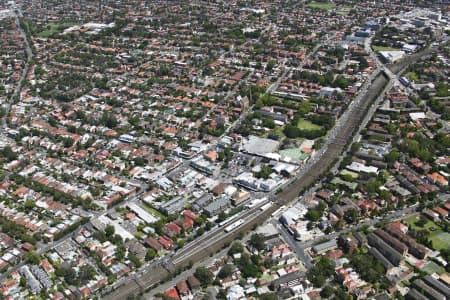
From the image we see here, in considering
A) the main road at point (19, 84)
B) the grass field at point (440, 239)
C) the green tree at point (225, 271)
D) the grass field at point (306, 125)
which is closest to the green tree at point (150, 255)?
the green tree at point (225, 271)

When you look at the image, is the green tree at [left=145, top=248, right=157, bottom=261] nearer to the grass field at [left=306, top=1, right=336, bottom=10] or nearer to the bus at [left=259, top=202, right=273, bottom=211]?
the bus at [left=259, top=202, right=273, bottom=211]

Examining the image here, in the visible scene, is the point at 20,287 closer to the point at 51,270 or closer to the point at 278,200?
the point at 51,270

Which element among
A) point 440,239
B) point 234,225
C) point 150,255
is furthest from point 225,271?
point 440,239

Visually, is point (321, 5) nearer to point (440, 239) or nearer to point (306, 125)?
point (306, 125)

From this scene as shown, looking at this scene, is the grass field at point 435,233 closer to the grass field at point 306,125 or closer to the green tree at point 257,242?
the green tree at point 257,242

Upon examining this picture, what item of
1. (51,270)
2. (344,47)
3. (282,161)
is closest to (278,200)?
(282,161)

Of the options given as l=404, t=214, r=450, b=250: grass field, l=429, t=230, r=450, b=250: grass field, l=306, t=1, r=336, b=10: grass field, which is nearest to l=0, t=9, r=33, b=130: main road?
l=404, t=214, r=450, b=250: grass field

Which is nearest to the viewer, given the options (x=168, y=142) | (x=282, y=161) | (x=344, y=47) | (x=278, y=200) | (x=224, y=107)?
(x=278, y=200)
